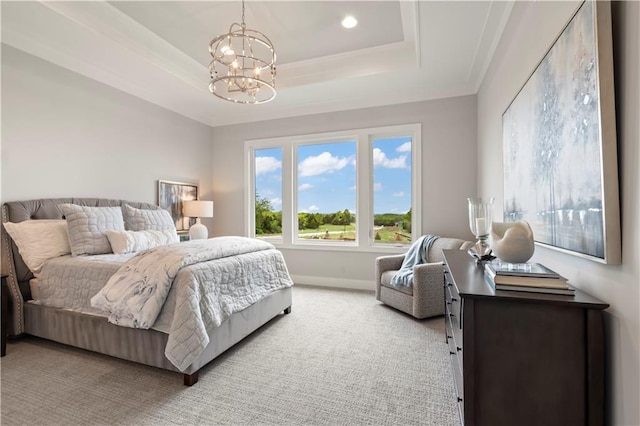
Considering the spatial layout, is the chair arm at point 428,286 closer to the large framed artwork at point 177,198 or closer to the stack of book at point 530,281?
the stack of book at point 530,281

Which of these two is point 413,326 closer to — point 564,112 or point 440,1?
point 564,112

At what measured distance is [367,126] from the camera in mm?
4250

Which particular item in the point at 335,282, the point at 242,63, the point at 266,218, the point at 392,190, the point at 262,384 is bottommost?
the point at 262,384

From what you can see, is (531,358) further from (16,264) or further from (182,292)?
(16,264)

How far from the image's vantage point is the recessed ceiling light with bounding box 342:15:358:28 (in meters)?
2.78

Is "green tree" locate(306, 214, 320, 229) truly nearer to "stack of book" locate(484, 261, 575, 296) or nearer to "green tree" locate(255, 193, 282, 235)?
"green tree" locate(255, 193, 282, 235)

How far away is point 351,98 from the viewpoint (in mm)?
4172

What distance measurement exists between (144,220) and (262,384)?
8.00 feet

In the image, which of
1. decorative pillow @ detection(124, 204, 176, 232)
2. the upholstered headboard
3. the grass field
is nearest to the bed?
the upholstered headboard

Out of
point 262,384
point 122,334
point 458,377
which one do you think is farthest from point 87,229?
point 458,377

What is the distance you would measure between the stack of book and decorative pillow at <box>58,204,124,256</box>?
3.17m

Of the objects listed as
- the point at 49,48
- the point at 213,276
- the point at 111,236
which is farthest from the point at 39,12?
the point at 213,276

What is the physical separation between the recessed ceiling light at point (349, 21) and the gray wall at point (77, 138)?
284cm

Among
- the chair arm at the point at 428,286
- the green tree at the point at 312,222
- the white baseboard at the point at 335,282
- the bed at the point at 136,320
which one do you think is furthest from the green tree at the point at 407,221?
the bed at the point at 136,320
